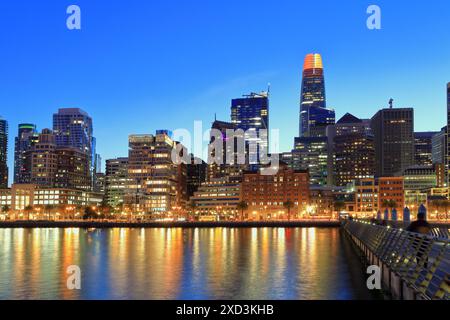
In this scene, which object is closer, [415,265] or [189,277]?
[415,265]

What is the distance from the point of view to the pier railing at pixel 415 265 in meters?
17.0

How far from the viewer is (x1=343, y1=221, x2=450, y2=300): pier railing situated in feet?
55.6

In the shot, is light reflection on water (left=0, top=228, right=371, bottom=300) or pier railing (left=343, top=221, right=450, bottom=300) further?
light reflection on water (left=0, top=228, right=371, bottom=300)

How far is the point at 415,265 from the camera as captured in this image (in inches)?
881

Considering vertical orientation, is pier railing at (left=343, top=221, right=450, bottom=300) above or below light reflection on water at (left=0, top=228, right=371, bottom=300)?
above

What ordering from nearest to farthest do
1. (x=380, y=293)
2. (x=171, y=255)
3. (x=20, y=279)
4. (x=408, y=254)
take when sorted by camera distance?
(x=408, y=254)
(x=380, y=293)
(x=20, y=279)
(x=171, y=255)

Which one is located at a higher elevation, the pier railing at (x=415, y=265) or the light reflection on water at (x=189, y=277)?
the pier railing at (x=415, y=265)

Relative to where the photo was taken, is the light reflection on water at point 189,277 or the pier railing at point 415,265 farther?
the light reflection on water at point 189,277
